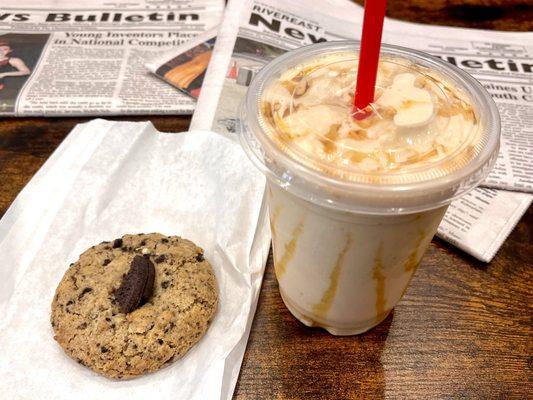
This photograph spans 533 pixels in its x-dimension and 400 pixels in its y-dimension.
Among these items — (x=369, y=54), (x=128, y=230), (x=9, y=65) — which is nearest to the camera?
(x=369, y=54)

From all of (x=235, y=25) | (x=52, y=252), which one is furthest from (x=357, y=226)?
(x=235, y=25)

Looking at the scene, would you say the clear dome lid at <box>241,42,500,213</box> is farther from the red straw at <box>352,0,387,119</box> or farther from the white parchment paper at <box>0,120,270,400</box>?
the white parchment paper at <box>0,120,270,400</box>

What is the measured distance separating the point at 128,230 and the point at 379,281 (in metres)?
0.46

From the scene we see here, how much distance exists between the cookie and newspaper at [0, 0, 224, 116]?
0.44m

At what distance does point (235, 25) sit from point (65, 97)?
0.44m

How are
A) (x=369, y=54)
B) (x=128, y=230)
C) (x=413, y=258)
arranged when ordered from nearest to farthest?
(x=369, y=54), (x=413, y=258), (x=128, y=230)

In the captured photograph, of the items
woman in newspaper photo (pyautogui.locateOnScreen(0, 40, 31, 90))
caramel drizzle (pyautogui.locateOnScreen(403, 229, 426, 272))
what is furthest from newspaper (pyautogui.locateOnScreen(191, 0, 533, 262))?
woman in newspaper photo (pyautogui.locateOnScreen(0, 40, 31, 90))

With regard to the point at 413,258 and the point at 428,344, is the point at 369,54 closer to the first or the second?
the point at 413,258

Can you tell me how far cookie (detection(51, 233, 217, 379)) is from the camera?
25.8 inches

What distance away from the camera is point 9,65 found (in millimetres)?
1180

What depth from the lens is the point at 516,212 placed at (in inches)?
34.8

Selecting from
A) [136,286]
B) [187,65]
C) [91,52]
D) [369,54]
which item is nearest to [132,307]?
[136,286]

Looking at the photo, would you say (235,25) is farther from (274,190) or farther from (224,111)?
(274,190)

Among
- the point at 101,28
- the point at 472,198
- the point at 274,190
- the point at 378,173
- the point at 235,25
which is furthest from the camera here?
the point at 101,28
